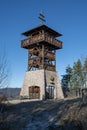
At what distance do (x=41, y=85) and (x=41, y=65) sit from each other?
2662mm

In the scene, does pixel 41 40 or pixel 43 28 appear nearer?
pixel 41 40

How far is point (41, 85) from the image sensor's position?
27516 mm

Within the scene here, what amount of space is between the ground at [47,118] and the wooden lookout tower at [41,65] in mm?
12027

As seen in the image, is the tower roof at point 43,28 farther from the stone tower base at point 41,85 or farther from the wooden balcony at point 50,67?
the stone tower base at point 41,85

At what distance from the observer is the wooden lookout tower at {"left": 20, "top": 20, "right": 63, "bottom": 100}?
91.6 ft

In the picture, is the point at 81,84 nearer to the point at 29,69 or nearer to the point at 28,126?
the point at 29,69

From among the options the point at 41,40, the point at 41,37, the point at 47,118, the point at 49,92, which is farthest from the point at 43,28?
the point at 47,118

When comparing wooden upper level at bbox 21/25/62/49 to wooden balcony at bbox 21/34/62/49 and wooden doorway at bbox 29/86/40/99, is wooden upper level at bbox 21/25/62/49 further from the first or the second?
wooden doorway at bbox 29/86/40/99

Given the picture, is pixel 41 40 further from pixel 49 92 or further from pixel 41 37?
pixel 49 92

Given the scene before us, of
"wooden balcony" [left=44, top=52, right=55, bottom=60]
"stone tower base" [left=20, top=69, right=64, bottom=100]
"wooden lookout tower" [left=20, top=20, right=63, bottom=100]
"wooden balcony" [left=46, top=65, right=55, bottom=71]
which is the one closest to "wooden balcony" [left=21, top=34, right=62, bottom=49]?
"wooden lookout tower" [left=20, top=20, right=63, bottom=100]

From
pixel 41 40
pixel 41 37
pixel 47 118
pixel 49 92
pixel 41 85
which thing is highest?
pixel 41 37

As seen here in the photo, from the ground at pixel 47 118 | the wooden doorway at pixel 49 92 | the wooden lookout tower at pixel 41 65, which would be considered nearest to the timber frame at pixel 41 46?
the wooden lookout tower at pixel 41 65

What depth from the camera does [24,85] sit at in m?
29.5

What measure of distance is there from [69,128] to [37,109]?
450cm
